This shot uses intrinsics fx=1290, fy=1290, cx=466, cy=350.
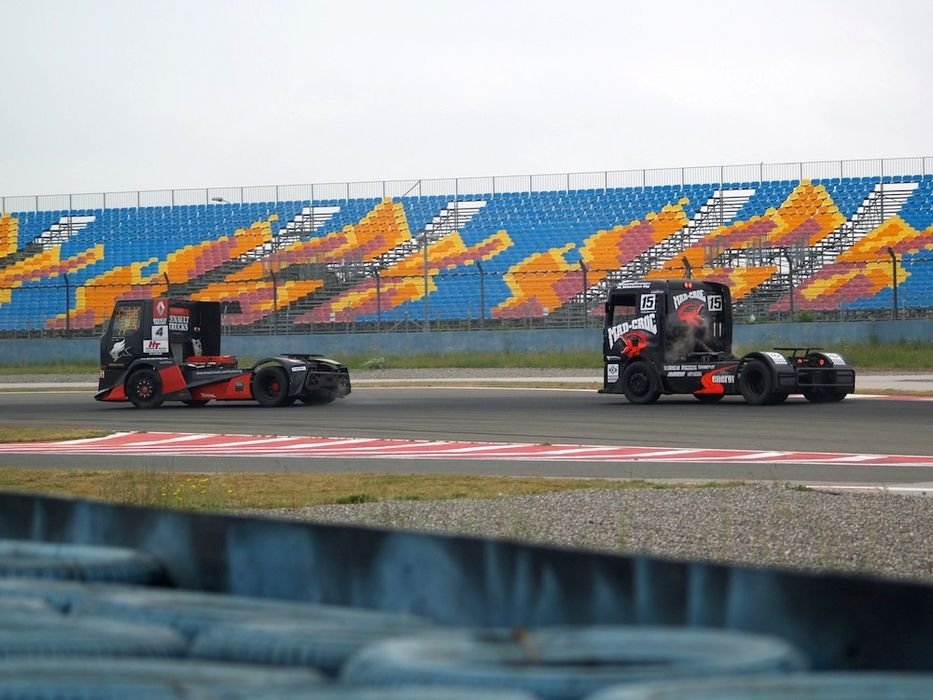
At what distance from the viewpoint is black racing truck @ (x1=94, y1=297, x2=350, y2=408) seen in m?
23.1

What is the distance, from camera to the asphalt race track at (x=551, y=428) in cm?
1288

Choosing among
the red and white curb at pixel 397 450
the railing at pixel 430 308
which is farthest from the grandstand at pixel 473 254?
the red and white curb at pixel 397 450

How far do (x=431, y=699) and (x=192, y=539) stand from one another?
1.74m

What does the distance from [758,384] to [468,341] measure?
56.5 feet

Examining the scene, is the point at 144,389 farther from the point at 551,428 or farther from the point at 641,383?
the point at 551,428

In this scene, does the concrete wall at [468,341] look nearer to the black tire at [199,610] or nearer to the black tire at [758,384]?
the black tire at [758,384]

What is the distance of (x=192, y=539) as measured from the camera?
12.1ft

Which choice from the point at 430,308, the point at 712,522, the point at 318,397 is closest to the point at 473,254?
the point at 430,308

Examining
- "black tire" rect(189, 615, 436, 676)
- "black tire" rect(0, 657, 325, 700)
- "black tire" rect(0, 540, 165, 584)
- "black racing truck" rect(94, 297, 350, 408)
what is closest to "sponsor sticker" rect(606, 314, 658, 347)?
"black racing truck" rect(94, 297, 350, 408)

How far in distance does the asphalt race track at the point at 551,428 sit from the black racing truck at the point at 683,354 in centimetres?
39

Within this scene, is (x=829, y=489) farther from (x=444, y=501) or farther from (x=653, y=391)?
(x=653, y=391)

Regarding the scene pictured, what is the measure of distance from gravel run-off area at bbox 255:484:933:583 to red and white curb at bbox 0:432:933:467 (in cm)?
278

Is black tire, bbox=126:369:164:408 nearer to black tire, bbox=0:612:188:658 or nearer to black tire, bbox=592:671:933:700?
black tire, bbox=0:612:188:658

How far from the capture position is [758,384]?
21000 millimetres
